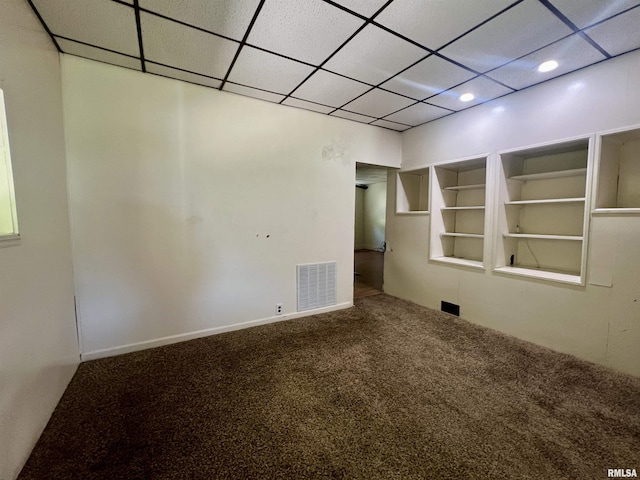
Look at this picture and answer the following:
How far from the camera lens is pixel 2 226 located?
4.28ft

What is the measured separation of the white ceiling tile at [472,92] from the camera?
2600 millimetres

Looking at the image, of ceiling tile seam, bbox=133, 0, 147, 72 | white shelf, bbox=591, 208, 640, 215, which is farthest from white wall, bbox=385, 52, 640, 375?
ceiling tile seam, bbox=133, 0, 147, 72

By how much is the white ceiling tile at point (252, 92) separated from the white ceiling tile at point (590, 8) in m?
2.36

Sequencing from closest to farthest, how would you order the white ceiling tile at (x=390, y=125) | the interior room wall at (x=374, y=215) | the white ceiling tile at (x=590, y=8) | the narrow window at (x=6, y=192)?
the narrow window at (x=6, y=192) → the white ceiling tile at (x=590, y=8) → the white ceiling tile at (x=390, y=125) → the interior room wall at (x=374, y=215)

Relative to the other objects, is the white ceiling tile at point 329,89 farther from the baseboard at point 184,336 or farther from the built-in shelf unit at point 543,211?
the baseboard at point 184,336

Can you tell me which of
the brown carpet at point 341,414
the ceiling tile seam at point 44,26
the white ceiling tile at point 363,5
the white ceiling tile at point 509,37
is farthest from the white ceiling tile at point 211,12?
the brown carpet at point 341,414

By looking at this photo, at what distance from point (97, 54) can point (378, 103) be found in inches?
106

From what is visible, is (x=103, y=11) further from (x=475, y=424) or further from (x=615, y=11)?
(x=475, y=424)

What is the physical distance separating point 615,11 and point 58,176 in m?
4.08

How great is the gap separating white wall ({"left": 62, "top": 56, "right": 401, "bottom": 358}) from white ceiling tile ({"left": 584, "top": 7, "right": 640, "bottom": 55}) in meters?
2.38

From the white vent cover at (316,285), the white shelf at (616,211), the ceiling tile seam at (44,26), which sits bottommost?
the white vent cover at (316,285)

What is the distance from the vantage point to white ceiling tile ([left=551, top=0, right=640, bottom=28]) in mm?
1583

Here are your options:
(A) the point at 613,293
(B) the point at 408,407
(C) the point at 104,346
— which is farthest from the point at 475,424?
(C) the point at 104,346

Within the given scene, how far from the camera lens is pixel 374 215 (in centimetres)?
977
